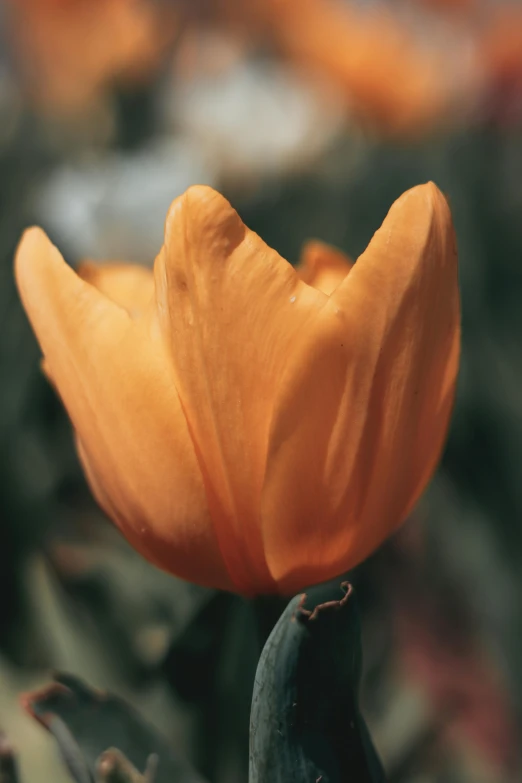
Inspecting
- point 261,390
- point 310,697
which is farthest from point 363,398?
point 310,697

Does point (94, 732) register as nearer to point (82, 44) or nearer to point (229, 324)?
point (229, 324)

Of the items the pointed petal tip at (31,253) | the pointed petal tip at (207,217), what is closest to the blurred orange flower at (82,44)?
the pointed petal tip at (31,253)

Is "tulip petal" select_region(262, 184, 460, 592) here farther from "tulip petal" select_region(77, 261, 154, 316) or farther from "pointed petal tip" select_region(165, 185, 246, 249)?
"tulip petal" select_region(77, 261, 154, 316)

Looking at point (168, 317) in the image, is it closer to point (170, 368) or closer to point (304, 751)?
point (170, 368)

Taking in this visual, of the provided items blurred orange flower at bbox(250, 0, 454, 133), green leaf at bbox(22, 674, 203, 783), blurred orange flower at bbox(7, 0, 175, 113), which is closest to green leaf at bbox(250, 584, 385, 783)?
green leaf at bbox(22, 674, 203, 783)

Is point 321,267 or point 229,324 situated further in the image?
Result: point 321,267

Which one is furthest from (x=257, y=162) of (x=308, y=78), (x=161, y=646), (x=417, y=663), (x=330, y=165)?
(x=161, y=646)
